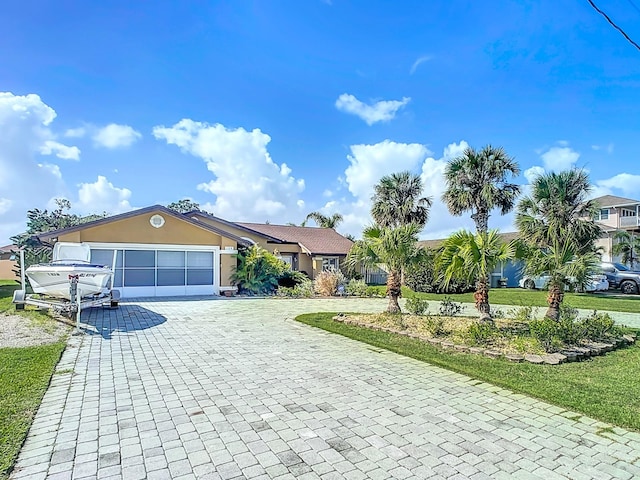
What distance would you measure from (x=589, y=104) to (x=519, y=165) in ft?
37.8

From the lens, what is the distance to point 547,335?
751cm

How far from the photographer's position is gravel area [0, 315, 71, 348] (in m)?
8.10

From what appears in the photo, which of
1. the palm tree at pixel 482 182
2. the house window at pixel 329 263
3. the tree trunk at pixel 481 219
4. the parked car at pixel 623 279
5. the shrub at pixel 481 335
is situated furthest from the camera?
the house window at pixel 329 263

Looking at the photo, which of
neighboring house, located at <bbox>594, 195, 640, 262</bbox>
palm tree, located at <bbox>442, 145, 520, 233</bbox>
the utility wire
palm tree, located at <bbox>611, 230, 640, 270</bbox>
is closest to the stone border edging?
the utility wire

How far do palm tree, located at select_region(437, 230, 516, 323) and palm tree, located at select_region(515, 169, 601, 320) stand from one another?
753mm

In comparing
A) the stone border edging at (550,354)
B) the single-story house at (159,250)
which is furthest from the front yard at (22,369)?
the stone border edging at (550,354)

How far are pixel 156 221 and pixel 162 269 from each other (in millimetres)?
2212

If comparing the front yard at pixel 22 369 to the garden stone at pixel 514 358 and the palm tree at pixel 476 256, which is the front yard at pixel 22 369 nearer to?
the garden stone at pixel 514 358

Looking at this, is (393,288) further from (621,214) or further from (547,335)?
(621,214)

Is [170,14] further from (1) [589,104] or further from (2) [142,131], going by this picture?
(1) [589,104]

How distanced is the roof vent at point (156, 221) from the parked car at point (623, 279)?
2412 cm

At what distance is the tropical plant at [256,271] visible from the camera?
64.9ft

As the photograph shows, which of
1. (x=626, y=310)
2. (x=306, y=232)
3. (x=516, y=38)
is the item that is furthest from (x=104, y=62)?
(x=306, y=232)

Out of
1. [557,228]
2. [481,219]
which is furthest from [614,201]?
[557,228]
